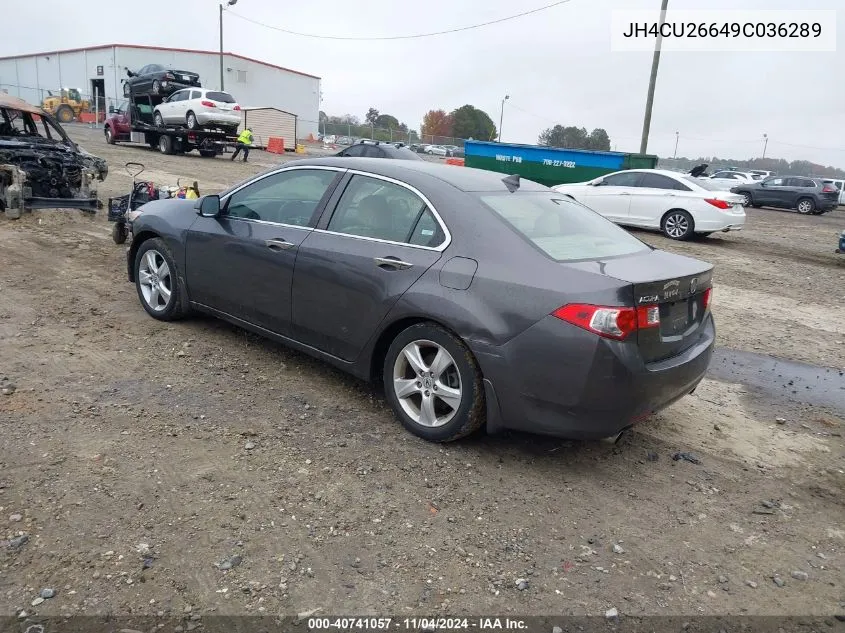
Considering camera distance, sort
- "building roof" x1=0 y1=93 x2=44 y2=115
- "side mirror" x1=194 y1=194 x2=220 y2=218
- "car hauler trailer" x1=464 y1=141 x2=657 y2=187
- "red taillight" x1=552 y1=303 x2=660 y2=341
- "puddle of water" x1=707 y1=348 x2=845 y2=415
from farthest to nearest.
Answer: "car hauler trailer" x1=464 y1=141 x2=657 y2=187 → "building roof" x1=0 y1=93 x2=44 y2=115 → "puddle of water" x1=707 y1=348 x2=845 y2=415 → "side mirror" x1=194 y1=194 x2=220 y2=218 → "red taillight" x1=552 y1=303 x2=660 y2=341

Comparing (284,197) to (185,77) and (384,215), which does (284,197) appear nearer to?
(384,215)

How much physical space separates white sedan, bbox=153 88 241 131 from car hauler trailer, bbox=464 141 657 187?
10.1 metres

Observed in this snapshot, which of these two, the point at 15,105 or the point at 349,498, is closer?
the point at 349,498

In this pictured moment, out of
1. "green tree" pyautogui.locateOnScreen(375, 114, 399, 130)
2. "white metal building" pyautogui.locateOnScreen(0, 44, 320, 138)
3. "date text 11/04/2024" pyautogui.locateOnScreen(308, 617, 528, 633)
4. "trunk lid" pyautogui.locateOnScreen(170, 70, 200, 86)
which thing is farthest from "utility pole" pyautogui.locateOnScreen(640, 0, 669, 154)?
"green tree" pyautogui.locateOnScreen(375, 114, 399, 130)

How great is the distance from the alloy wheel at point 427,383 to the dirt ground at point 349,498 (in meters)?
0.18

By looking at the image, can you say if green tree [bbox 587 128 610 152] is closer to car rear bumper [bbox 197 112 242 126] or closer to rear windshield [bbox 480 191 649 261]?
car rear bumper [bbox 197 112 242 126]

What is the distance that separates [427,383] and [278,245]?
150cm

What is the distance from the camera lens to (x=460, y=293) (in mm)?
3490

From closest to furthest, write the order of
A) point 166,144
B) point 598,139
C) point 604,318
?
1. point 604,318
2. point 166,144
3. point 598,139

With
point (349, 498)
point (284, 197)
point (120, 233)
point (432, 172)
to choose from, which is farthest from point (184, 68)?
point (349, 498)

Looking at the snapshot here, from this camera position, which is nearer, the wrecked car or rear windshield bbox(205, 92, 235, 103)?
the wrecked car

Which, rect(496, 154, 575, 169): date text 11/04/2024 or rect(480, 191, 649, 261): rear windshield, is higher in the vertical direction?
rect(496, 154, 575, 169): date text 11/04/2024

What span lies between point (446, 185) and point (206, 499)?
7.35 ft

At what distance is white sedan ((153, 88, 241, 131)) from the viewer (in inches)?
962
